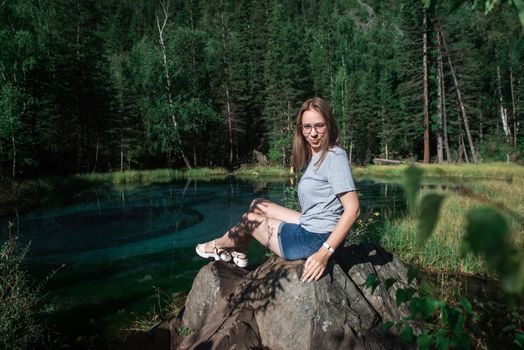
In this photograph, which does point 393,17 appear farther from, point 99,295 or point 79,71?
point 99,295

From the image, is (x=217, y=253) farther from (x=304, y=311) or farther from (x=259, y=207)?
(x=304, y=311)

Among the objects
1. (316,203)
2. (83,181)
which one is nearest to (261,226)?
(316,203)

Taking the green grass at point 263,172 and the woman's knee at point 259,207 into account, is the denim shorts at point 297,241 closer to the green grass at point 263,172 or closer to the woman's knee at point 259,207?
the woman's knee at point 259,207

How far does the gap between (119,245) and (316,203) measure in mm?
6065

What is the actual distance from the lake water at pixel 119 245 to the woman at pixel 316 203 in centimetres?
233

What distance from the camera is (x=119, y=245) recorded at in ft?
26.0

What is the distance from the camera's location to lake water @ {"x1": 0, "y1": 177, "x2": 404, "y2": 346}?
487 centimetres

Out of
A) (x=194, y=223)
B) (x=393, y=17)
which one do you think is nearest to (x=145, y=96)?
(x=194, y=223)

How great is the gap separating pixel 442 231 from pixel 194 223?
5989 mm

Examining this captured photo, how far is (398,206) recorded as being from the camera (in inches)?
443

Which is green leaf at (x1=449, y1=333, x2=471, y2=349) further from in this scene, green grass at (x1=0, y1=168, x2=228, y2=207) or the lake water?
green grass at (x1=0, y1=168, x2=228, y2=207)

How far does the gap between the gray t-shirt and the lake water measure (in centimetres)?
273

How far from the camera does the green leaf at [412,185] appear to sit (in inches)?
20.9

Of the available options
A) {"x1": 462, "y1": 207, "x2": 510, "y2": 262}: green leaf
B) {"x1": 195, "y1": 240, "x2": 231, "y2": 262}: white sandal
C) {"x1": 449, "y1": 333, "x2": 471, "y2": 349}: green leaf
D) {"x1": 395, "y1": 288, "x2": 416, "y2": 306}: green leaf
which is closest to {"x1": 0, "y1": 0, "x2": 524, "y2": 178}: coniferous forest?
{"x1": 195, "y1": 240, "x2": 231, "y2": 262}: white sandal
